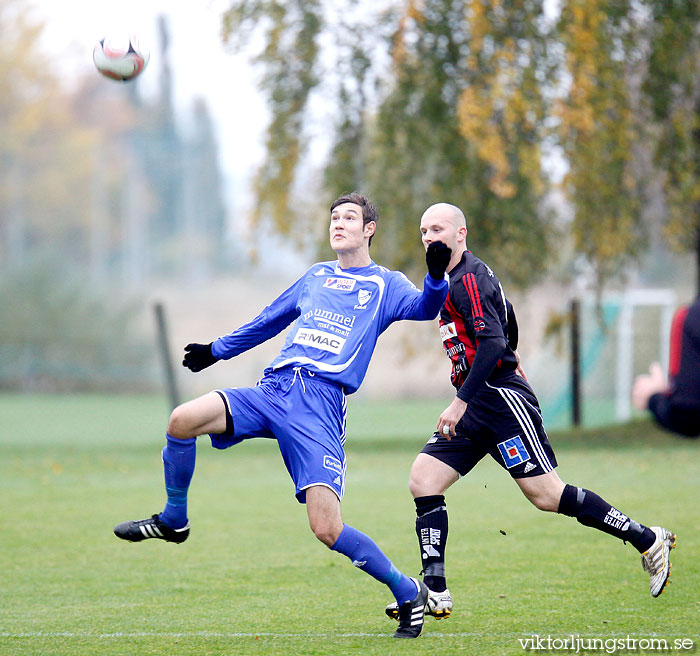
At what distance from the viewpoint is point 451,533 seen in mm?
8648

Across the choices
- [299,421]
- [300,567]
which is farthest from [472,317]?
[300,567]

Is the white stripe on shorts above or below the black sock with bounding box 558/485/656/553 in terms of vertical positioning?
above

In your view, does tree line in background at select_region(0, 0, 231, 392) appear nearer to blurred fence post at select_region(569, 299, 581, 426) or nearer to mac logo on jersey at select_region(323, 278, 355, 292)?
blurred fence post at select_region(569, 299, 581, 426)

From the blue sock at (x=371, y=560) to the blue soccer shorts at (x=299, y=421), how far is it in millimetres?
221

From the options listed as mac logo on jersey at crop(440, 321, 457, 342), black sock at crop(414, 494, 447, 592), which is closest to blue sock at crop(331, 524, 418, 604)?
black sock at crop(414, 494, 447, 592)

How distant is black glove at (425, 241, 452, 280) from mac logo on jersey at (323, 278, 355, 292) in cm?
54

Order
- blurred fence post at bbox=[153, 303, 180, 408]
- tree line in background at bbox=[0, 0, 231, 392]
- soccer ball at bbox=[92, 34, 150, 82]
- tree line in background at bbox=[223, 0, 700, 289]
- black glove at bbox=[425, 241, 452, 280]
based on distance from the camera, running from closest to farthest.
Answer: black glove at bbox=[425, 241, 452, 280] < soccer ball at bbox=[92, 34, 150, 82] < tree line in background at bbox=[223, 0, 700, 289] < blurred fence post at bbox=[153, 303, 180, 408] < tree line in background at bbox=[0, 0, 231, 392]

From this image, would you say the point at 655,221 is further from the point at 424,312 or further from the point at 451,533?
the point at 424,312

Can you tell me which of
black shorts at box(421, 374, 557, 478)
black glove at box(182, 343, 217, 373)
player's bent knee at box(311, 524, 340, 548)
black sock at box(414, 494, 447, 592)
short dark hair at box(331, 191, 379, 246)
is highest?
short dark hair at box(331, 191, 379, 246)

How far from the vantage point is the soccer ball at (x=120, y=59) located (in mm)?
7395

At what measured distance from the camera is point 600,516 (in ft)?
19.0

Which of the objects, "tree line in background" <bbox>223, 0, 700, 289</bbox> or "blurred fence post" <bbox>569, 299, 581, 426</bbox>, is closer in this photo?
"tree line in background" <bbox>223, 0, 700, 289</bbox>

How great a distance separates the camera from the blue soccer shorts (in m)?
5.32

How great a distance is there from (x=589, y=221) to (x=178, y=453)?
10.7m
